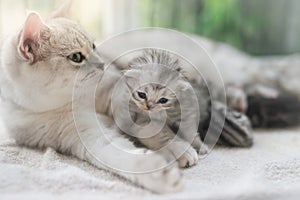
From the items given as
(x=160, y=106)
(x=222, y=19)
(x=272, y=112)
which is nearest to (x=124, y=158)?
(x=160, y=106)

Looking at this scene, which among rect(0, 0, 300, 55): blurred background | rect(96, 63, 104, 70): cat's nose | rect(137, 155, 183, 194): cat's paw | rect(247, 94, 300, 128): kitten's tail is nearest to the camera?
rect(137, 155, 183, 194): cat's paw

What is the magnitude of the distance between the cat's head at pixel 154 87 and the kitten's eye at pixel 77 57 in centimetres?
14

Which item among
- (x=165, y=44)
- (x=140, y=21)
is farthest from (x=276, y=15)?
(x=165, y=44)

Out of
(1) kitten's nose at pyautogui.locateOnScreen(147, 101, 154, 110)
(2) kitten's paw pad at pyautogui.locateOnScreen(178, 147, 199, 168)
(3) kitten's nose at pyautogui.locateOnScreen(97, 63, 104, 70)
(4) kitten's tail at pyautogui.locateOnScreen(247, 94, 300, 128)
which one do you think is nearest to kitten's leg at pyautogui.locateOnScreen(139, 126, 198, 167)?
(2) kitten's paw pad at pyautogui.locateOnScreen(178, 147, 199, 168)

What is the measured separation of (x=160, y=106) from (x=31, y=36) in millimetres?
353

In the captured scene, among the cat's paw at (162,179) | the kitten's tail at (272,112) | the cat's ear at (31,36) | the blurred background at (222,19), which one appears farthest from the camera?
the blurred background at (222,19)

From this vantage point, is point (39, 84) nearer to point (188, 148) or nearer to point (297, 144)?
point (188, 148)

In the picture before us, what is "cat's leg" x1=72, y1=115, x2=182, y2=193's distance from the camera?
83 centimetres

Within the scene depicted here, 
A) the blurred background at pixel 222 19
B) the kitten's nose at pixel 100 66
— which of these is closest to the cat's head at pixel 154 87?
the kitten's nose at pixel 100 66

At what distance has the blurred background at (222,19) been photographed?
201cm

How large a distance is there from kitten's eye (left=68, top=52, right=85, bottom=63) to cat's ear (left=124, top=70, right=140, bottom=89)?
0.12 meters

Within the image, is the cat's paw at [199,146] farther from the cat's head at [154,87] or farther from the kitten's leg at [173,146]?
the cat's head at [154,87]

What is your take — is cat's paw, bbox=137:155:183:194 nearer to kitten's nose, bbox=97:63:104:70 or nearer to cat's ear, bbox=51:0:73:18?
kitten's nose, bbox=97:63:104:70

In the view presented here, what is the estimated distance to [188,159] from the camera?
1018 mm
